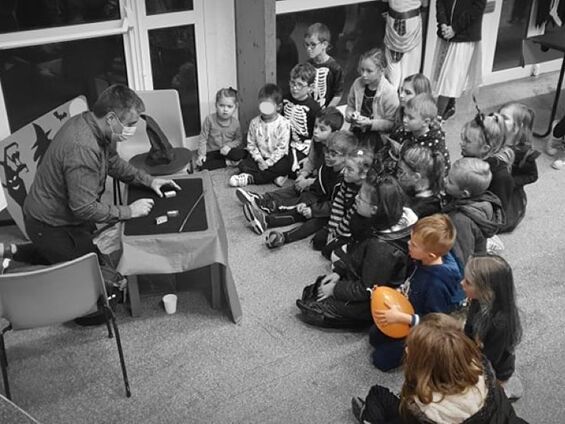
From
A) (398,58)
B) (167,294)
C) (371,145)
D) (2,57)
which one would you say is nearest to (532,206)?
(371,145)

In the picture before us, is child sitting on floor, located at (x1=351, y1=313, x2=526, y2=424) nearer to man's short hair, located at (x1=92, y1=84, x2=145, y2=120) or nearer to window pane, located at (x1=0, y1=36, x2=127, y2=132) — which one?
man's short hair, located at (x1=92, y1=84, x2=145, y2=120)

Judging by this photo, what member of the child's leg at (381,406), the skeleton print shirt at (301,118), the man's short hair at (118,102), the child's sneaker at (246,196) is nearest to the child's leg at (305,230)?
the child's sneaker at (246,196)

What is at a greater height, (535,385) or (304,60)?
(304,60)

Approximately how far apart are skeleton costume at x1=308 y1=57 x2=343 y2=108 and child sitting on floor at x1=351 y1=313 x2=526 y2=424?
119 inches

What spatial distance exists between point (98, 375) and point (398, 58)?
136 inches

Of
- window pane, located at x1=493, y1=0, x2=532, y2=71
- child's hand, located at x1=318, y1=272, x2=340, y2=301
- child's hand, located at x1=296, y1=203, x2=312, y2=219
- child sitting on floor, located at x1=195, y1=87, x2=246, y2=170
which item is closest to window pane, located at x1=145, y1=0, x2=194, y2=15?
child sitting on floor, located at x1=195, y1=87, x2=246, y2=170

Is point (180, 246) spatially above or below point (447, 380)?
below

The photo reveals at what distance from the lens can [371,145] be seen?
4508mm

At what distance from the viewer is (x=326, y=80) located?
16.0 feet

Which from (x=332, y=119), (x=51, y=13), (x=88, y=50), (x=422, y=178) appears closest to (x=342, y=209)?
(x=422, y=178)

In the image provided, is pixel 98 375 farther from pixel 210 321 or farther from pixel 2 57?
pixel 2 57

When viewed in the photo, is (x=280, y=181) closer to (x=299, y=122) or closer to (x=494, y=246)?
(x=299, y=122)

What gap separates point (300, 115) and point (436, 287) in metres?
2.17

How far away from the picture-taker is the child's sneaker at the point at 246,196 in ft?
14.1
